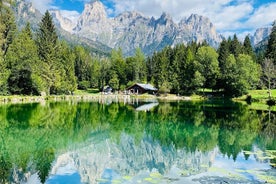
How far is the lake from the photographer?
1405cm

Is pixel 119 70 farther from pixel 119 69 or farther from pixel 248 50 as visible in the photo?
pixel 248 50

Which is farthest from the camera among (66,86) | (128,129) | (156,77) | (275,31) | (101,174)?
(156,77)

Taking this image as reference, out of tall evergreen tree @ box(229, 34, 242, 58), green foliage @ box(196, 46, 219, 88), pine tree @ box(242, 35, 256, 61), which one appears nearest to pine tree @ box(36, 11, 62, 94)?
green foliage @ box(196, 46, 219, 88)

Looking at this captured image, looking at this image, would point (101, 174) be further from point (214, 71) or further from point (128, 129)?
point (214, 71)

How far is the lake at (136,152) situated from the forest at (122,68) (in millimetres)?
42650

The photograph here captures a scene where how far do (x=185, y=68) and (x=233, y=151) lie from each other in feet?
261

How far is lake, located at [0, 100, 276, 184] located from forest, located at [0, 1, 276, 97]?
1679 inches

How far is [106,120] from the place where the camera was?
3509cm


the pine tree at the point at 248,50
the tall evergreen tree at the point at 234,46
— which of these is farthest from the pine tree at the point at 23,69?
the pine tree at the point at 248,50

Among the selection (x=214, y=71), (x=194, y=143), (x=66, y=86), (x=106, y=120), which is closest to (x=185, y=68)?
(x=214, y=71)

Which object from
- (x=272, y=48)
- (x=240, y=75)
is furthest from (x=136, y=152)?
(x=272, y=48)

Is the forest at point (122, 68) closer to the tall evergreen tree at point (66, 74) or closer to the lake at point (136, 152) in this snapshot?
the tall evergreen tree at point (66, 74)

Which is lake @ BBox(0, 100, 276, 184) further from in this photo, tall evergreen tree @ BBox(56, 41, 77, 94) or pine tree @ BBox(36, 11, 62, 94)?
tall evergreen tree @ BBox(56, 41, 77, 94)

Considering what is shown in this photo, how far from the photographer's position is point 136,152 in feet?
64.6
